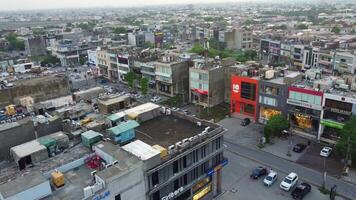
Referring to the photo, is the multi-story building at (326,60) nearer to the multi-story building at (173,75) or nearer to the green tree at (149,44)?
the multi-story building at (173,75)

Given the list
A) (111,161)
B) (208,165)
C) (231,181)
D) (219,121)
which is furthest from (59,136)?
(219,121)

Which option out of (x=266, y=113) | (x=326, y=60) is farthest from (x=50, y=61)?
(x=326, y=60)

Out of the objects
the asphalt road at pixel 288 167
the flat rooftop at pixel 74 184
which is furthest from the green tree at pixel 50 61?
the flat rooftop at pixel 74 184

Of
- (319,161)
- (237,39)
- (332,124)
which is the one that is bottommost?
(319,161)

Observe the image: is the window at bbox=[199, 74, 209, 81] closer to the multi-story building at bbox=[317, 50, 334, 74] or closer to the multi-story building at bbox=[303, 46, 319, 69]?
the multi-story building at bbox=[317, 50, 334, 74]

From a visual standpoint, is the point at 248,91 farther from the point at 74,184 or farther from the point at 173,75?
the point at 74,184
